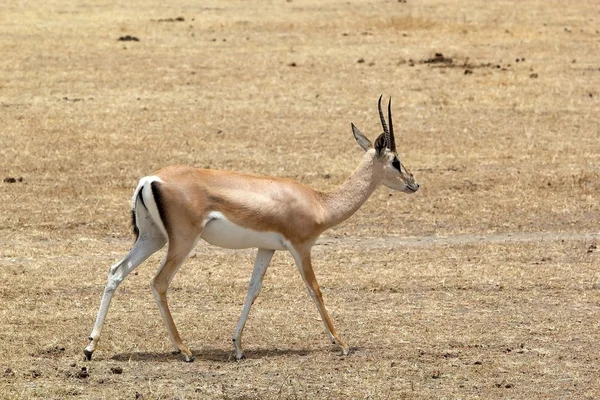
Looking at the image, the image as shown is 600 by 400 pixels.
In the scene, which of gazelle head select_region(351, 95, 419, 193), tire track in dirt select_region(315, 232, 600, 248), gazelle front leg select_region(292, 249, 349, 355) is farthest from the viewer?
tire track in dirt select_region(315, 232, 600, 248)

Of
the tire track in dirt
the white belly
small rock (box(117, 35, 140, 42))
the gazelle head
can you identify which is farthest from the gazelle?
small rock (box(117, 35, 140, 42))

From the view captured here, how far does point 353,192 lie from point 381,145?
15.7 inches

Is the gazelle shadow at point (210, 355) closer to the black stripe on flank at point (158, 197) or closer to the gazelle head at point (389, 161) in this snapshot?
the black stripe on flank at point (158, 197)

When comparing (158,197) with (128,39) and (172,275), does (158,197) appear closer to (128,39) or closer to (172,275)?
(172,275)

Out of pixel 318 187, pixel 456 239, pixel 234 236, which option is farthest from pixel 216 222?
pixel 318 187

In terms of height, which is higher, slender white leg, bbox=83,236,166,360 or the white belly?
the white belly

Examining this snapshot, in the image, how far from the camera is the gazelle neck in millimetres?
8953

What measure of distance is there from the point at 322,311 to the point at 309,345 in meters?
0.33

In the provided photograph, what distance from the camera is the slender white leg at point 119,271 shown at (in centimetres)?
809

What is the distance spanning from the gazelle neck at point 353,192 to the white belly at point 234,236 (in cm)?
55

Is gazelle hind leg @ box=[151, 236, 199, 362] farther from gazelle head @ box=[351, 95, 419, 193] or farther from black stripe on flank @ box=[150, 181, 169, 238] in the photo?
gazelle head @ box=[351, 95, 419, 193]

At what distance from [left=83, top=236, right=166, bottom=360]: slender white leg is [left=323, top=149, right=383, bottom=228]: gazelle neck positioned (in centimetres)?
129

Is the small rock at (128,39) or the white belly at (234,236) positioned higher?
the white belly at (234,236)

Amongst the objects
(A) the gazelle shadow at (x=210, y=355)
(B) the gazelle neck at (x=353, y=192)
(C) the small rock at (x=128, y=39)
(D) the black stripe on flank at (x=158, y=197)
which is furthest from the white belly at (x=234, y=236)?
(C) the small rock at (x=128, y=39)
